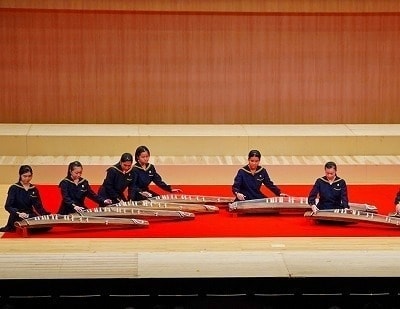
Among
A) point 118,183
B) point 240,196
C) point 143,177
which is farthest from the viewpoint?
point 143,177

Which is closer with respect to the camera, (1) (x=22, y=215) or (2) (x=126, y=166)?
(1) (x=22, y=215)

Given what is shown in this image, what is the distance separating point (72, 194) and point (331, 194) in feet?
7.36

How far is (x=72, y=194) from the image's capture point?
9062 millimetres

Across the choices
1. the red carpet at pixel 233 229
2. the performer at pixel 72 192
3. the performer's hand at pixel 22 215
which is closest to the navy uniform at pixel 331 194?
the red carpet at pixel 233 229

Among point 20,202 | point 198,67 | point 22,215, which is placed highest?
point 198,67

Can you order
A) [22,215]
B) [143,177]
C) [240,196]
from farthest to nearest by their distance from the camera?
1. [143,177]
2. [240,196]
3. [22,215]

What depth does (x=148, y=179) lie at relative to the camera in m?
9.67

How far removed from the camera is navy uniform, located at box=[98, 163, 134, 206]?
949 centimetres

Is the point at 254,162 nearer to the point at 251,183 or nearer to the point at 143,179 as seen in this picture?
the point at 251,183

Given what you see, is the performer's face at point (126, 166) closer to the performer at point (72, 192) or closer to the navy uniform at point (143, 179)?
the navy uniform at point (143, 179)

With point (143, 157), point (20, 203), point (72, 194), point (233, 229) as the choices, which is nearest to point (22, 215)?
point (20, 203)

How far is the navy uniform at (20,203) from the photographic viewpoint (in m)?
8.67

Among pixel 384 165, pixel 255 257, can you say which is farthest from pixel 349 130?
pixel 255 257

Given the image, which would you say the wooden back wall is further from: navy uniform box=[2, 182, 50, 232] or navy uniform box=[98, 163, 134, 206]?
navy uniform box=[2, 182, 50, 232]
